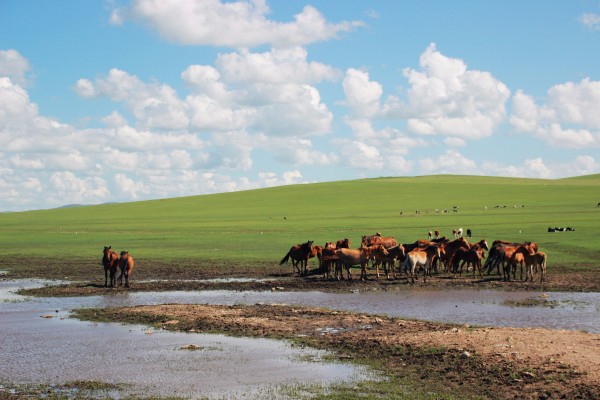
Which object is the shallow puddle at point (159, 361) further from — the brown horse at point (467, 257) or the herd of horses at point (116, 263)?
the brown horse at point (467, 257)

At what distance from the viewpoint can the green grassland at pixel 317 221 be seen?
46844 millimetres

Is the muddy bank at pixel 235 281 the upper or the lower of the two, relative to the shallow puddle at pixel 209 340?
upper

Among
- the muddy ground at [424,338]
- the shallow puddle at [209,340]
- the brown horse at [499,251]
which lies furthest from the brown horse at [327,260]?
the brown horse at [499,251]

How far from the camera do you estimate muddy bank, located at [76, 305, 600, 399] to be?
12.2 meters

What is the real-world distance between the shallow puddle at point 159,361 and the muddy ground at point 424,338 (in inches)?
36.5

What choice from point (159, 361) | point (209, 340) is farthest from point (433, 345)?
point (159, 361)

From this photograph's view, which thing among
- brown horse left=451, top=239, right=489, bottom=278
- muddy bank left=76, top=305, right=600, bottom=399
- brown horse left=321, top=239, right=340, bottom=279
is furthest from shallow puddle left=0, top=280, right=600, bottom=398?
→ brown horse left=451, top=239, right=489, bottom=278

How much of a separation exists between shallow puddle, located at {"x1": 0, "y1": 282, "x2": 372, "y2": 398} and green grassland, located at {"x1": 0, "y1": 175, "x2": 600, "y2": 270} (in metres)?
19.9

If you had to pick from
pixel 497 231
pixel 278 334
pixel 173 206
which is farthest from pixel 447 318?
pixel 173 206

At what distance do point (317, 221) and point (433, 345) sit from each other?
64.9 metres

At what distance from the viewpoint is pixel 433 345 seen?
15.2m

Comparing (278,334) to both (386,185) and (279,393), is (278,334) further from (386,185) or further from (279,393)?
(386,185)

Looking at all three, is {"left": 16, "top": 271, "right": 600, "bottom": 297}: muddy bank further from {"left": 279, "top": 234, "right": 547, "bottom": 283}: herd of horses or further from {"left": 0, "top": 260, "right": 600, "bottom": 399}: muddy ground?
{"left": 279, "top": 234, "right": 547, "bottom": 283}: herd of horses

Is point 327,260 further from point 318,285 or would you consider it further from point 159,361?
Result: point 159,361
